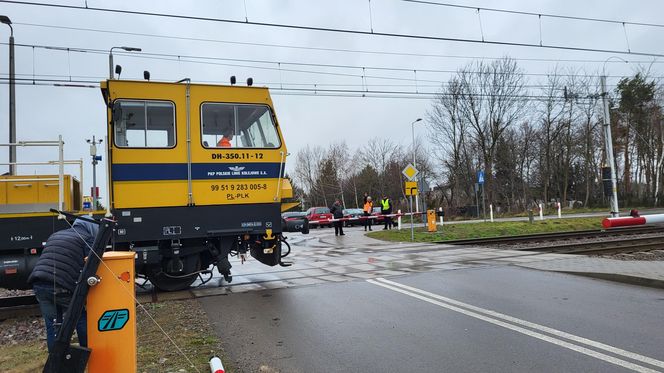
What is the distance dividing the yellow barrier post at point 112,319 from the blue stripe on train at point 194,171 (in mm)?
4370

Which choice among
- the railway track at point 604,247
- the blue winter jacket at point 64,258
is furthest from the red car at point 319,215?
the blue winter jacket at point 64,258

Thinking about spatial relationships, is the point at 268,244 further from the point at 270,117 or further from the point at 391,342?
the point at 391,342

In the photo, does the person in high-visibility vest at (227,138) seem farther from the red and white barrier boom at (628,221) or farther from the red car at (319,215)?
the red car at (319,215)

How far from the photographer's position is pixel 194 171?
328 inches

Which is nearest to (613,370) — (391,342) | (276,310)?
(391,342)

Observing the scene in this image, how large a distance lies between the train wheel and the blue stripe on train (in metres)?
1.52

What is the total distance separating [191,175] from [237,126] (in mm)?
1287

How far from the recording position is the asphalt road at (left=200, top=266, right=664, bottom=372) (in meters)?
4.68

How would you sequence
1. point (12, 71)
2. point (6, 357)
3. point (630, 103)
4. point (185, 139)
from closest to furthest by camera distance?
point (6, 357), point (185, 139), point (12, 71), point (630, 103)

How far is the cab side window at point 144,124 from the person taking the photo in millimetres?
8023

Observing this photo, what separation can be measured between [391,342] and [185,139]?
515 cm

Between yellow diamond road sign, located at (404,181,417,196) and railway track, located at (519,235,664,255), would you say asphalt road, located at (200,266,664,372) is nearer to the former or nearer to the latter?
railway track, located at (519,235,664,255)

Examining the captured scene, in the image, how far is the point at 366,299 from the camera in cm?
770

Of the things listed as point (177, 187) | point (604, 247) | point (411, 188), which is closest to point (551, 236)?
point (604, 247)
